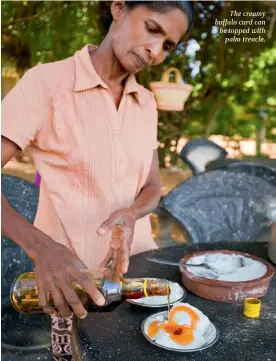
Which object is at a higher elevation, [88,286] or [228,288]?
[88,286]

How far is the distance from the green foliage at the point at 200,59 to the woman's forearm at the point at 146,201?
2397 millimetres

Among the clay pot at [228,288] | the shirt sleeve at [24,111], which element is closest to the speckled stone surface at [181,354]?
the clay pot at [228,288]

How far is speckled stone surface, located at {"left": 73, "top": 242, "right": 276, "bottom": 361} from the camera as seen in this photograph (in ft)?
3.04

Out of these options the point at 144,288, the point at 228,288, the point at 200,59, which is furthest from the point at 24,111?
the point at 200,59

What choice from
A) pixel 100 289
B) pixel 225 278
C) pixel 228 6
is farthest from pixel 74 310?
pixel 228 6

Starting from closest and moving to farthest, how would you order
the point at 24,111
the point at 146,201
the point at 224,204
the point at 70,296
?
the point at 70,296 → the point at 24,111 → the point at 146,201 → the point at 224,204

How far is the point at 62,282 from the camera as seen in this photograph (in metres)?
0.85

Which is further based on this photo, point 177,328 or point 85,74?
point 85,74

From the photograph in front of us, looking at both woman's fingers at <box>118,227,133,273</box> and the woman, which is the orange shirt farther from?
woman's fingers at <box>118,227,133,273</box>

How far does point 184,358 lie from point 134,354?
109 mm

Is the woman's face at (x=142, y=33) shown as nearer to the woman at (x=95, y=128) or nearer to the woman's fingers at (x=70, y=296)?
the woman at (x=95, y=128)

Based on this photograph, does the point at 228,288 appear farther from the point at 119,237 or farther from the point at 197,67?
the point at 197,67

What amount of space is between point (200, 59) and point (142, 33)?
3347 mm

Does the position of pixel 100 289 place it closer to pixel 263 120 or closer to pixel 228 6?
pixel 228 6
